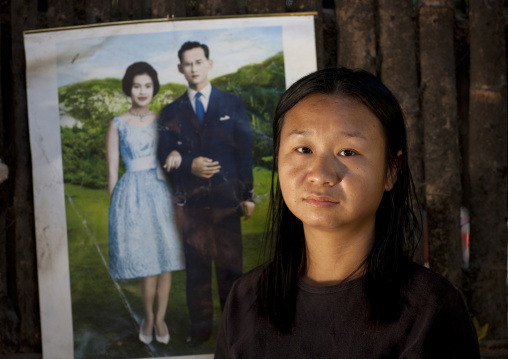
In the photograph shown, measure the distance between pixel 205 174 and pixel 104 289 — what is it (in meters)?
0.59

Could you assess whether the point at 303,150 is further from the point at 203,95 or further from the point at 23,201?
the point at 23,201

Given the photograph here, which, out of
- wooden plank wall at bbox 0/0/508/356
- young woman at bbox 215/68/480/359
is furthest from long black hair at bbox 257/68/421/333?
wooden plank wall at bbox 0/0/508/356

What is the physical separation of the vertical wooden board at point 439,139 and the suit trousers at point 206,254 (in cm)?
81

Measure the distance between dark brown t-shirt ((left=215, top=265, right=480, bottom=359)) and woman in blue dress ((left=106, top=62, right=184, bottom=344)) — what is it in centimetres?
102

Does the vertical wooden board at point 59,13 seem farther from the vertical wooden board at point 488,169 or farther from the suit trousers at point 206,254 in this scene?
the vertical wooden board at point 488,169

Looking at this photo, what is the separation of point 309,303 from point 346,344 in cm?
12

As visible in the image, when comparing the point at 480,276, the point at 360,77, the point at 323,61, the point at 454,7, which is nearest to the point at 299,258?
the point at 360,77

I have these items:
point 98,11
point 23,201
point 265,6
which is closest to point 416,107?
point 265,6

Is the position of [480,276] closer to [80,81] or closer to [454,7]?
[454,7]

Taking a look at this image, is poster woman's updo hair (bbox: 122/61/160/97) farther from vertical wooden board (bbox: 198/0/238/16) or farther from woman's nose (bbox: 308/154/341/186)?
woman's nose (bbox: 308/154/341/186)

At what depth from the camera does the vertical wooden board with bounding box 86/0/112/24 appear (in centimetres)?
237

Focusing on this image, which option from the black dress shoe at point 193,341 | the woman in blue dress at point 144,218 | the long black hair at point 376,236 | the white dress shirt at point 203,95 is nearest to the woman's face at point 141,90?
the woman in blue dress at point 144,218

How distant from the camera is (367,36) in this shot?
2420 mm

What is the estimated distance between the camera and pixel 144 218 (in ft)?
7.55
